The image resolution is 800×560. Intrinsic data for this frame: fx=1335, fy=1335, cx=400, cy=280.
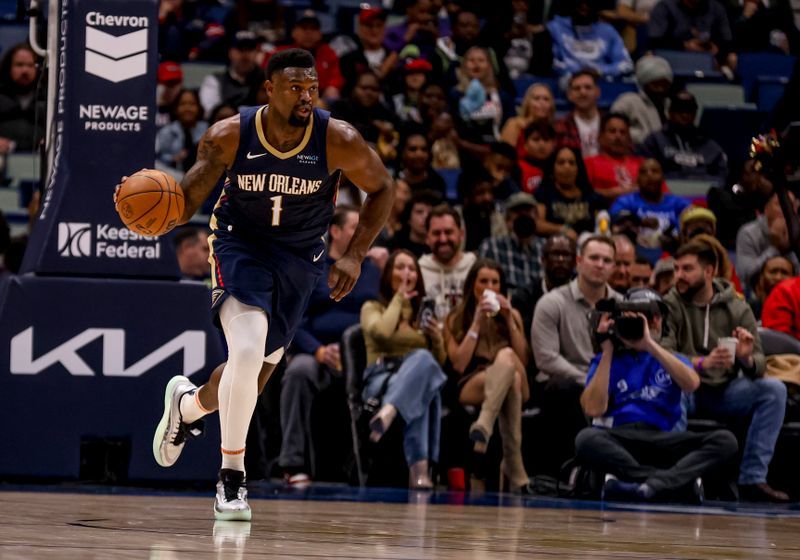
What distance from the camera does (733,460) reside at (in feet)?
25.4

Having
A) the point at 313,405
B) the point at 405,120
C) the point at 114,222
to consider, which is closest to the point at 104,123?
the point at 114,222

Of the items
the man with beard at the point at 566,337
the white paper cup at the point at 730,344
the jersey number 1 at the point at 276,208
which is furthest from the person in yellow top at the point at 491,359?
the jersey number 1 at the point at 276,208

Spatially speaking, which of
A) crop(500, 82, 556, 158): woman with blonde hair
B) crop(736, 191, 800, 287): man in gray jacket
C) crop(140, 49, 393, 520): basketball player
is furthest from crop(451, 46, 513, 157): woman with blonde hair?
crop(140, 49, 393, 520): basketball player

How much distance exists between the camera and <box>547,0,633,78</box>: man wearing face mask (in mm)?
13234

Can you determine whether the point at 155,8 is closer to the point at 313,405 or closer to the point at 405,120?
the point at 313,405

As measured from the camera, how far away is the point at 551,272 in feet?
29.1

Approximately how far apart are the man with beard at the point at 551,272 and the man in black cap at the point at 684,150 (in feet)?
10.4

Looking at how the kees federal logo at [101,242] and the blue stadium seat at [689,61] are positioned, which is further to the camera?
the blue stadium seat at [689,61]

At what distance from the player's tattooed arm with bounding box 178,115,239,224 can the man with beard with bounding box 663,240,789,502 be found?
3589 millimetres

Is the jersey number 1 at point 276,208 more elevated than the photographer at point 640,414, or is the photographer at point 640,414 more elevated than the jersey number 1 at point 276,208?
the jersey number 1 at point 276,208

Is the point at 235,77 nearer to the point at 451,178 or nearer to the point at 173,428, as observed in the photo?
the point at 451,178

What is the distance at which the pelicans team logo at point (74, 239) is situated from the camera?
668cm

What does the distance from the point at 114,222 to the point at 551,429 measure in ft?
10.3

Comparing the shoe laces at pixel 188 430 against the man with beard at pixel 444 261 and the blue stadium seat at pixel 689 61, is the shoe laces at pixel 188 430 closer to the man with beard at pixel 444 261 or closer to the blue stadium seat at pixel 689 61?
the man with beard at pixel 444 261
